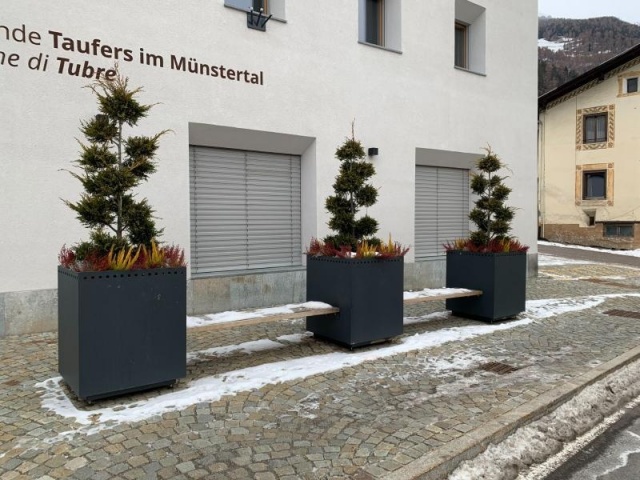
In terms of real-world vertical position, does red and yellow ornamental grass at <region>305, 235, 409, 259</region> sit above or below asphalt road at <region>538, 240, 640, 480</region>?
above

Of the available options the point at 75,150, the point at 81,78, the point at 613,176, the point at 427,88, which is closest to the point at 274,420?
the point at 75,150

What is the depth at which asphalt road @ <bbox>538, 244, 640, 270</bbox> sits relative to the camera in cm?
2104

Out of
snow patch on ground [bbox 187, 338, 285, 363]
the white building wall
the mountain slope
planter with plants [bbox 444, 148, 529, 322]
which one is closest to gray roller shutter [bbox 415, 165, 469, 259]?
the white building wall

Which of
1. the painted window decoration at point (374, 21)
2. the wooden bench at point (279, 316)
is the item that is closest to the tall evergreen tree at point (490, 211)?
the wooden bench at point (279, 316)

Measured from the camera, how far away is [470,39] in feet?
44.8

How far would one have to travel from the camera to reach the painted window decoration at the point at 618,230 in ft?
90.0

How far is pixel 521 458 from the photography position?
3.88m

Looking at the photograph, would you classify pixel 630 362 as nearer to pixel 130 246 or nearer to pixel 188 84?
pixel 130 246

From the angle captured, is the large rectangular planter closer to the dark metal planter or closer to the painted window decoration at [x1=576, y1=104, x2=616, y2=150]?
the dark metal planter

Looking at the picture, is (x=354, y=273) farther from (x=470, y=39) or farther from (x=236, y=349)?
(x=470, y=39)

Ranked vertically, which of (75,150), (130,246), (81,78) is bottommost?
(130,246)

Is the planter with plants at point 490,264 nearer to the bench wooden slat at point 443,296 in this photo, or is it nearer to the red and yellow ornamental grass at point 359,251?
the bench wooden slat at point 443,296

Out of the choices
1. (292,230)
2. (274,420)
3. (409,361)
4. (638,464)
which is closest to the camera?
(638,464)

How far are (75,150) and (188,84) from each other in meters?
2.11
